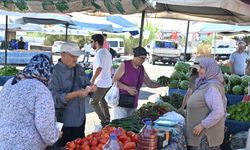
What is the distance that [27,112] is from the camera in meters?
2.88

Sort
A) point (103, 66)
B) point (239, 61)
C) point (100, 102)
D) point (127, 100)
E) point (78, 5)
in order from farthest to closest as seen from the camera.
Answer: point (239, 61), point (100, 102), point (103, 66), point (127, 100), point (78, 5)

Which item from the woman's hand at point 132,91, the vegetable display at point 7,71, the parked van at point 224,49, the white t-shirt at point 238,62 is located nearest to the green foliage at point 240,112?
the woman's hand at point 132,91

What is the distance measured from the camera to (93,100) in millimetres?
7473

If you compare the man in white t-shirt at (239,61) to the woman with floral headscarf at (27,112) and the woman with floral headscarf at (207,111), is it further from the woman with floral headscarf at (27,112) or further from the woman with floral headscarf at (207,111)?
the woman with floral headscarf at (27,112)

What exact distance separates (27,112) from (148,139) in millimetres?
1219

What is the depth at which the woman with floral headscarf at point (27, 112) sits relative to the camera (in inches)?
113

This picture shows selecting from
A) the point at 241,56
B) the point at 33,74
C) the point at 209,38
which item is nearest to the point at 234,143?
the point at 33,74

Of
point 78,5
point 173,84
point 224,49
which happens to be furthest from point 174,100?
point 224,49

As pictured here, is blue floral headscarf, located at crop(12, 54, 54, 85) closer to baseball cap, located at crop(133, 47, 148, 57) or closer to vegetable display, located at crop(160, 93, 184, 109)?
baseball cap, located at crop(133, 47, 148, 57)

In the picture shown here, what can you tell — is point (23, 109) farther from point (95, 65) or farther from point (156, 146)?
point (95, 65)

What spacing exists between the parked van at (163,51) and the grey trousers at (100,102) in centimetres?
2140

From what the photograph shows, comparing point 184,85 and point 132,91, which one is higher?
point 132,91

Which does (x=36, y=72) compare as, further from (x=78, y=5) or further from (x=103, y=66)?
(x=103, y=66)

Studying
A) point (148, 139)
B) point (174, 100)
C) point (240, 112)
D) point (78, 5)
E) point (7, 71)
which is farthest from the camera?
point (7, 71)
